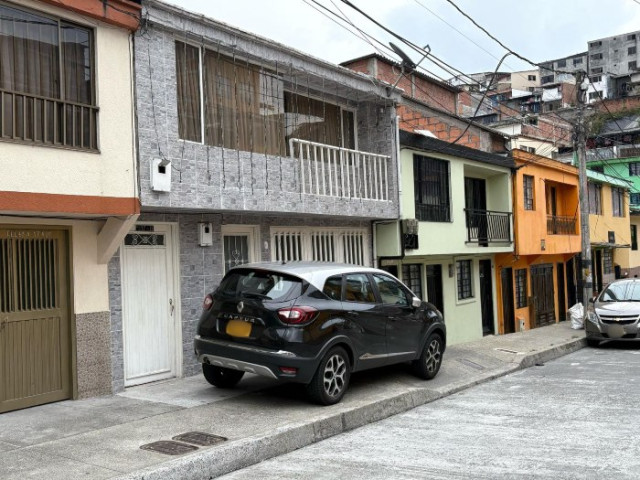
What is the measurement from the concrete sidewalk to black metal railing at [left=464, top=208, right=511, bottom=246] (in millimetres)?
6729

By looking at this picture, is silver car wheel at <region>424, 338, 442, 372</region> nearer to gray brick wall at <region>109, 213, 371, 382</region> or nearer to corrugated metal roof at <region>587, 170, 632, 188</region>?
gray brick wall at <region>109, 213, 371, 382</region>

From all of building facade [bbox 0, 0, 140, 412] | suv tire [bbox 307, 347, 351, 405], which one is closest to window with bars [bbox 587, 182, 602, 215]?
suv tire [bbox 307, 347, 351, 405]

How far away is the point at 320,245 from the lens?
12.6m

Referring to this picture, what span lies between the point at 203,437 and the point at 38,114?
4100 mm

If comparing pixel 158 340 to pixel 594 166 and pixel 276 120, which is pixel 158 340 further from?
pixel 594 166

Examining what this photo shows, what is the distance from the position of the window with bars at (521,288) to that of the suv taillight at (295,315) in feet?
46.3

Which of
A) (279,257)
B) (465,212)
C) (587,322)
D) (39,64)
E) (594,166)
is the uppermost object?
(594,166)

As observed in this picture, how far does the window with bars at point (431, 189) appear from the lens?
1455 centimetres

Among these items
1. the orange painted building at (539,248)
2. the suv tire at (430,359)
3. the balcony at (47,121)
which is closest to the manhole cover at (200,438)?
the balcony at (47,121)

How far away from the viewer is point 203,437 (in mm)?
6496

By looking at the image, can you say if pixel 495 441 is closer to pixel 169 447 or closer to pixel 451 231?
pixel 169 447

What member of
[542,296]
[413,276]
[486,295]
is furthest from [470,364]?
[542,296]

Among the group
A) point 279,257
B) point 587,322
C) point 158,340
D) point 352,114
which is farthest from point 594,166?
point 158,340

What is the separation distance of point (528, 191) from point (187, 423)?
51.1 feet
